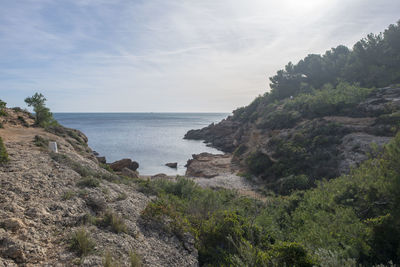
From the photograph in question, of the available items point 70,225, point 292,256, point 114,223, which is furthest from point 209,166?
point 70,225

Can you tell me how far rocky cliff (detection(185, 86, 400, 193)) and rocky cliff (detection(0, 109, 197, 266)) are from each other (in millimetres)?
14511

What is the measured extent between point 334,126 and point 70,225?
23087mm

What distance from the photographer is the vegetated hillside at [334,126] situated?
18.9 metres

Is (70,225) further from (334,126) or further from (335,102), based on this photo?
(335,102)

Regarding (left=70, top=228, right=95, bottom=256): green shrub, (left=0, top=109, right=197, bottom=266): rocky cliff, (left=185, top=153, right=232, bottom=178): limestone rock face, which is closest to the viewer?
(left=0, top=109, right=197, bottom=266): rocky cliff

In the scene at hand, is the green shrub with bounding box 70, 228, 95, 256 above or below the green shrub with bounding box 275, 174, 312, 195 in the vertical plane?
above

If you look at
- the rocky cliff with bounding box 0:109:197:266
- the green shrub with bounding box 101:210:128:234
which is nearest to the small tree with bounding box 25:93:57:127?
the rocky cliff with bounding box 0:109:197:266

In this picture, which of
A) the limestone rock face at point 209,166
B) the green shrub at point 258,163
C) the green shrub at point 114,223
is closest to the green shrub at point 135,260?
the green shrub at point 114,223

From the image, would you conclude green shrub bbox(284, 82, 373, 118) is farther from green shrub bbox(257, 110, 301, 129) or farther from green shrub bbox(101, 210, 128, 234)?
green shrub bbox(101, 210, 128, 234)

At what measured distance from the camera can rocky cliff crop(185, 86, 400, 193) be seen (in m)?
18.8

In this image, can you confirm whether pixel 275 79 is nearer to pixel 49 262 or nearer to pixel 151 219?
pixel 151 219

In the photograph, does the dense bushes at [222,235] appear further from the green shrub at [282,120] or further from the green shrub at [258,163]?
the green shrub at [282,120]

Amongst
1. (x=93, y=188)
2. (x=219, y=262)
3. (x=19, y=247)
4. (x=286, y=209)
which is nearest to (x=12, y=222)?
(x=19, y=247)

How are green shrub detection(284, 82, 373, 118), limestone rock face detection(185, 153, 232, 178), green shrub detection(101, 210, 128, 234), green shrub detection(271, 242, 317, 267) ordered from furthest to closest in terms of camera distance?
limestone rock face detection(185, 153, 232, 178) → green shrub detection(284, 82, 373, 118) → green shrub detection(101, 210, 128, 234) → green shrub detection(271, 242, 317, 267)
